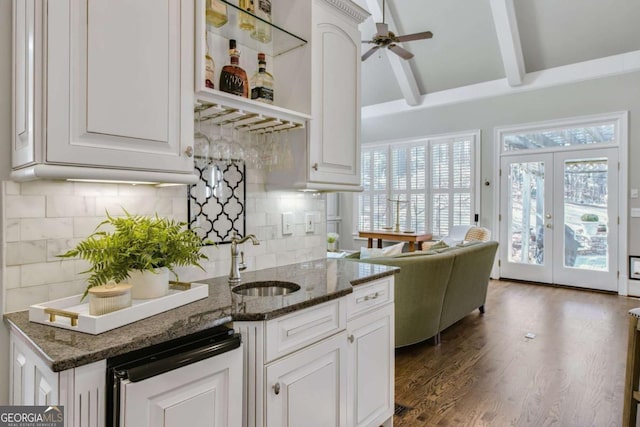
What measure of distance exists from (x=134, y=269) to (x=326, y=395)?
0.90 meters

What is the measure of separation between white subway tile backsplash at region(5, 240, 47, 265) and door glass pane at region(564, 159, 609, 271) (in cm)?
619

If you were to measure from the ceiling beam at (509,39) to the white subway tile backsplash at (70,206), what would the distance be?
17.9ft

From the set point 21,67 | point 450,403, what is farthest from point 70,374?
point 450,403

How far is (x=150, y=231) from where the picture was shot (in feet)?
4.06

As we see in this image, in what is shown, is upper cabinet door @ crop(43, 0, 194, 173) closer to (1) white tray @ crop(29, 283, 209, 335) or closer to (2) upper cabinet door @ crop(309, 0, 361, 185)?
(1) white tray @ crop(29, 283, 209, 335)

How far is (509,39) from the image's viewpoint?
5.19m

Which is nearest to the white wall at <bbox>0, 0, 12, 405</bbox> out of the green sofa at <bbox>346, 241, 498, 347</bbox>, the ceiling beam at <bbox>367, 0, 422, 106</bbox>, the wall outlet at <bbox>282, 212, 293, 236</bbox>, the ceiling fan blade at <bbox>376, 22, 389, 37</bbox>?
the wall outlet at <bbox>282, 212, 293, 236</bbox>

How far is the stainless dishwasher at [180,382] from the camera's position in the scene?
931mm

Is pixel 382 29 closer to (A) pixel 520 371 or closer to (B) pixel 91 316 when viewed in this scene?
(A) pixel 520 371

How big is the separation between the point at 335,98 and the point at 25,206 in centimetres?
145

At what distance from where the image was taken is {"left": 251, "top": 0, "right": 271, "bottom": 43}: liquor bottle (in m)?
1.86

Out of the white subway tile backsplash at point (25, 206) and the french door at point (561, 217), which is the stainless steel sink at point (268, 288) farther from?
the french door at point (561, 217)

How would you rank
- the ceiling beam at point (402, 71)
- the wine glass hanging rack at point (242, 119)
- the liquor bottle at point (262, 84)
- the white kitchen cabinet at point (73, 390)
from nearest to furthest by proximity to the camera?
the white kitchen cabinet at point (73, 390) → the wine glass hanging rack at point (242, 119) → the liquor bottle at point (262, 84) → the ceiling beam at point (402, 71)

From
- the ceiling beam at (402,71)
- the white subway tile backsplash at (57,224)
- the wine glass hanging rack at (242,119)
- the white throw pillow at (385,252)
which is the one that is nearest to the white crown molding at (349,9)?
the wine glass hanging rack at (242,119)
